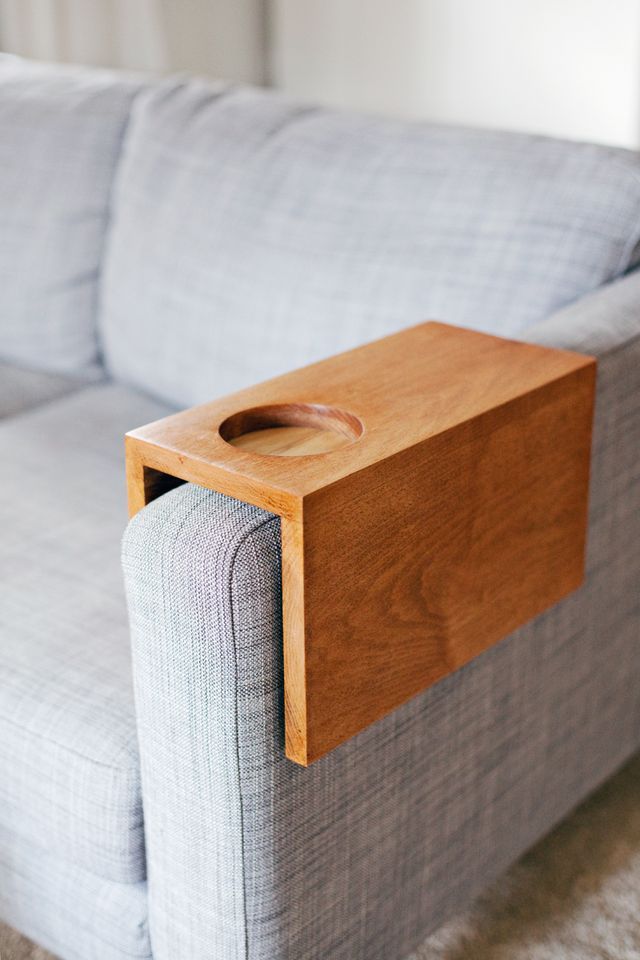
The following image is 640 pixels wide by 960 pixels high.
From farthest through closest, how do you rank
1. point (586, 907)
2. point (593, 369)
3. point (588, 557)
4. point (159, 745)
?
point (586, 907) → point (588, 557) → point (593, 369) → point (159, 745)

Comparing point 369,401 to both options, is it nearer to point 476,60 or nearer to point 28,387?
point 28,387

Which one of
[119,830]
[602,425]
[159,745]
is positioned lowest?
[119,830]

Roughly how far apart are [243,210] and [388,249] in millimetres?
241

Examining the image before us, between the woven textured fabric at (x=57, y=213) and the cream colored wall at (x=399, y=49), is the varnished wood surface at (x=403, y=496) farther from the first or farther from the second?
the cream colored wall at (x=399, y=49)

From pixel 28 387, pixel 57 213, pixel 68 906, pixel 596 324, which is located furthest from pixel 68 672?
pixel 57 213

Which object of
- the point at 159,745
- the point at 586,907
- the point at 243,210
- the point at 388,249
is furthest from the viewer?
the point at 243,210

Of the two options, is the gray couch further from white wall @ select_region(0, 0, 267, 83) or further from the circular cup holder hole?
white wall @ select_region(0, 0, 267, 83)

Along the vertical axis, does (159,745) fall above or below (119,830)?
above

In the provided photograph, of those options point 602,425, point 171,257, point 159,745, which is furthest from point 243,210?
point 159,745

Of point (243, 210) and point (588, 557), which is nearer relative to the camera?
point (588, 557)

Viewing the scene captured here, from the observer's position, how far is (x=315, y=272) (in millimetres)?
1442

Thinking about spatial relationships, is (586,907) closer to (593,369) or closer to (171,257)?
(593,369)

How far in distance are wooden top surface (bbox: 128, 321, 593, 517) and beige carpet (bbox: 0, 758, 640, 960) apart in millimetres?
618

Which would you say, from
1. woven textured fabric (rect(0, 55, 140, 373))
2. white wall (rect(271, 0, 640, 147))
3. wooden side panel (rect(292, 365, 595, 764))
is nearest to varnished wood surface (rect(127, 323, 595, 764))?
wooden side panel (rect(292, 365, 595, 764))
